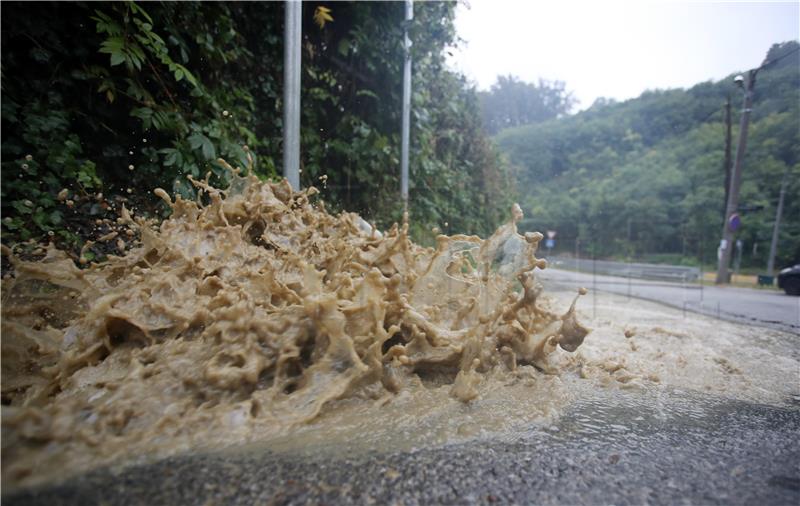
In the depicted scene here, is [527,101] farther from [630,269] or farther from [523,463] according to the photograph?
[523,463]

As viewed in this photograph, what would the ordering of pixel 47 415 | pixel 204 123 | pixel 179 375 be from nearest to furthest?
pixel 47 415, pixel 179 375, pixel 204 123

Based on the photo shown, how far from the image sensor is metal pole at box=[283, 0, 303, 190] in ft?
6.56

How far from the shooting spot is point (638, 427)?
36.0 inches

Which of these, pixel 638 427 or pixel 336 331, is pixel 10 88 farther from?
pixel 638 427

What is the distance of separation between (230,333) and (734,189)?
2857mm

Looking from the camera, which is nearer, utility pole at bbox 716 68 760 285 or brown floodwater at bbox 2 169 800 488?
brown floodwater at bbox 2 169 800 488

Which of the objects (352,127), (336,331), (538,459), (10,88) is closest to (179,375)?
(336,331)

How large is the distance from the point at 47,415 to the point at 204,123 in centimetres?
147

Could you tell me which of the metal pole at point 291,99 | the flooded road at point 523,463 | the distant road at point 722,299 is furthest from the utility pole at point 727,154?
the metal pole at point 291,99

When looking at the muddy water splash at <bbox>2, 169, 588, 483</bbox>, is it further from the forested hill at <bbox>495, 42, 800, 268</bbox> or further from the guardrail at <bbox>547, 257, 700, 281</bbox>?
the guardrail at <bbox>547, 257, 700, 281</bbox>

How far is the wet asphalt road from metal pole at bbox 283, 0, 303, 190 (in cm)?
159

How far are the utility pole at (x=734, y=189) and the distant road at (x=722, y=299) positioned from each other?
0.49ft

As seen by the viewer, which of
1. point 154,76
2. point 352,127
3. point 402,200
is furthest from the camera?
point 402,200

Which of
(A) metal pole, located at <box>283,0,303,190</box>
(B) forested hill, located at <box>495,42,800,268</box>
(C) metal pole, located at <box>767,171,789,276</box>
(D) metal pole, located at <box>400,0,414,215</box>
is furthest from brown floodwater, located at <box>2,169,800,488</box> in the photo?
(D) metal pole, located at <box>400,0,414,215</box>
